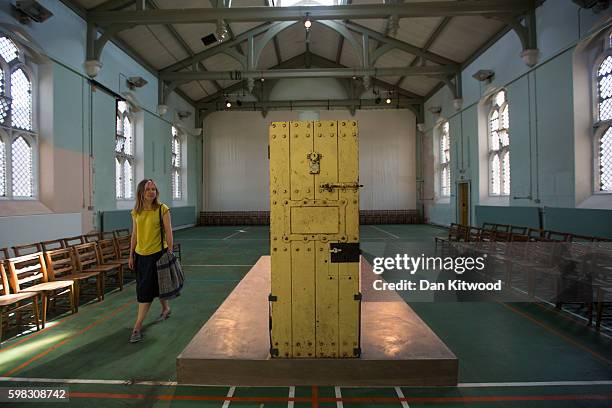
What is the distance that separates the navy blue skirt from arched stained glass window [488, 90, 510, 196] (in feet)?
31.0

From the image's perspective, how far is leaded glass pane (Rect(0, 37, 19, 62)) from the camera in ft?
20.3

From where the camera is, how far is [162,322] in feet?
12.9

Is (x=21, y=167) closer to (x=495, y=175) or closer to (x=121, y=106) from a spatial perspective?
(x=121, y=106)

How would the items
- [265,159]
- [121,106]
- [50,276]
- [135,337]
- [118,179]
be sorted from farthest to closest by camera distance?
1. [265,159]
2. [118,179]
3. [121,106]
4. [50,276]
5. [135,337]

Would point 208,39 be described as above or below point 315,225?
above

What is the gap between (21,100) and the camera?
6.69 m

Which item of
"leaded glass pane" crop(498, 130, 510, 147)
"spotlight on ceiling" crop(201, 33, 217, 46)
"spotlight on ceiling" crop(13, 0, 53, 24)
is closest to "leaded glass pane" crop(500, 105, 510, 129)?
"leaded glass pane" crop(498, 130, 510, 147)

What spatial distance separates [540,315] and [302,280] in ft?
11.1

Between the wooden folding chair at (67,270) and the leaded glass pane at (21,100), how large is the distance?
357 centimetres

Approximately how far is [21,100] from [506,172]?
1177 cm

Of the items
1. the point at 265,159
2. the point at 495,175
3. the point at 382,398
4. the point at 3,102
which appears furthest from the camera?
the point at 265,159

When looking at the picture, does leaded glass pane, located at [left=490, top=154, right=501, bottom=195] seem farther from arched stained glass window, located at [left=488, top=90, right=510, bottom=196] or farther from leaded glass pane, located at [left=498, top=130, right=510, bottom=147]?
leaded glass pane, located at [left=498, top=130, right=510, bottom=147]

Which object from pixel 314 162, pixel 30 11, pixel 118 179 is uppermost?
pixel 30 11

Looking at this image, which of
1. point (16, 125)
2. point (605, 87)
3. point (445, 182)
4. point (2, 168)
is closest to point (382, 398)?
point (605, 87)
